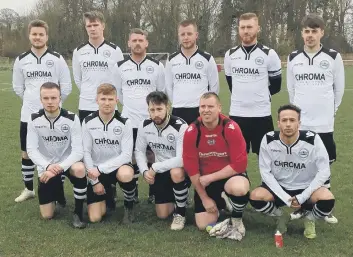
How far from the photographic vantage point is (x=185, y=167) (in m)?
4.52

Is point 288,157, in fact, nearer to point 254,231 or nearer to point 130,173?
point 254,231

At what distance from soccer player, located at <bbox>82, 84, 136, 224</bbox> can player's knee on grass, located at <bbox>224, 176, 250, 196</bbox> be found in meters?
0.99

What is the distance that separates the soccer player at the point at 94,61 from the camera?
5543 millimetres

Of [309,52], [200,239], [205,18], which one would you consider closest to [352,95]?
[309,52]

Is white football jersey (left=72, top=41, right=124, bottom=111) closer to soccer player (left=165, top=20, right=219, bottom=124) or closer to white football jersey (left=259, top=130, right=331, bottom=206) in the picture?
soccer player (left=165, top=20, right=219, bottom=124)

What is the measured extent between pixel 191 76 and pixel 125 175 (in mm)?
1394

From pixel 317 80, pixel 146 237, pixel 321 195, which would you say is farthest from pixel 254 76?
pixel 146 237

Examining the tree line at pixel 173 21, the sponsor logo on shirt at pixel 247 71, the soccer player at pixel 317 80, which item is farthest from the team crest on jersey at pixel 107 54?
the tree line at pixel 173 21

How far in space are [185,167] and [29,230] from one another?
5.28 ft

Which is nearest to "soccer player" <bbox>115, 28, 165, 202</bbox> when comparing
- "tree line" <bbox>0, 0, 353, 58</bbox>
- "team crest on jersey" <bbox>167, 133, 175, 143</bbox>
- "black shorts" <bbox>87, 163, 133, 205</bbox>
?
"black shorts" <bbox>87, 163, 133, 205</bbox>

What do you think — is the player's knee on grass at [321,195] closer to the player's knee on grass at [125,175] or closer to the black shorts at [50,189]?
the player's knee on grass at [125,175]

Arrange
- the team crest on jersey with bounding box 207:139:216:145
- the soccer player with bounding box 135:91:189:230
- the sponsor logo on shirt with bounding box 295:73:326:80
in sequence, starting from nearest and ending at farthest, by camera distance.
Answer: the team crest on jersey with bounding box 207:139:216:145
the soccer player with bounding box 135:91:189:230
the sponsor logo on shirt with bounding box 295:73:326:80

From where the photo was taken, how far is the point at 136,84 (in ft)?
17.5

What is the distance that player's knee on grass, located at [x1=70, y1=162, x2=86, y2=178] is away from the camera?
4661mm
